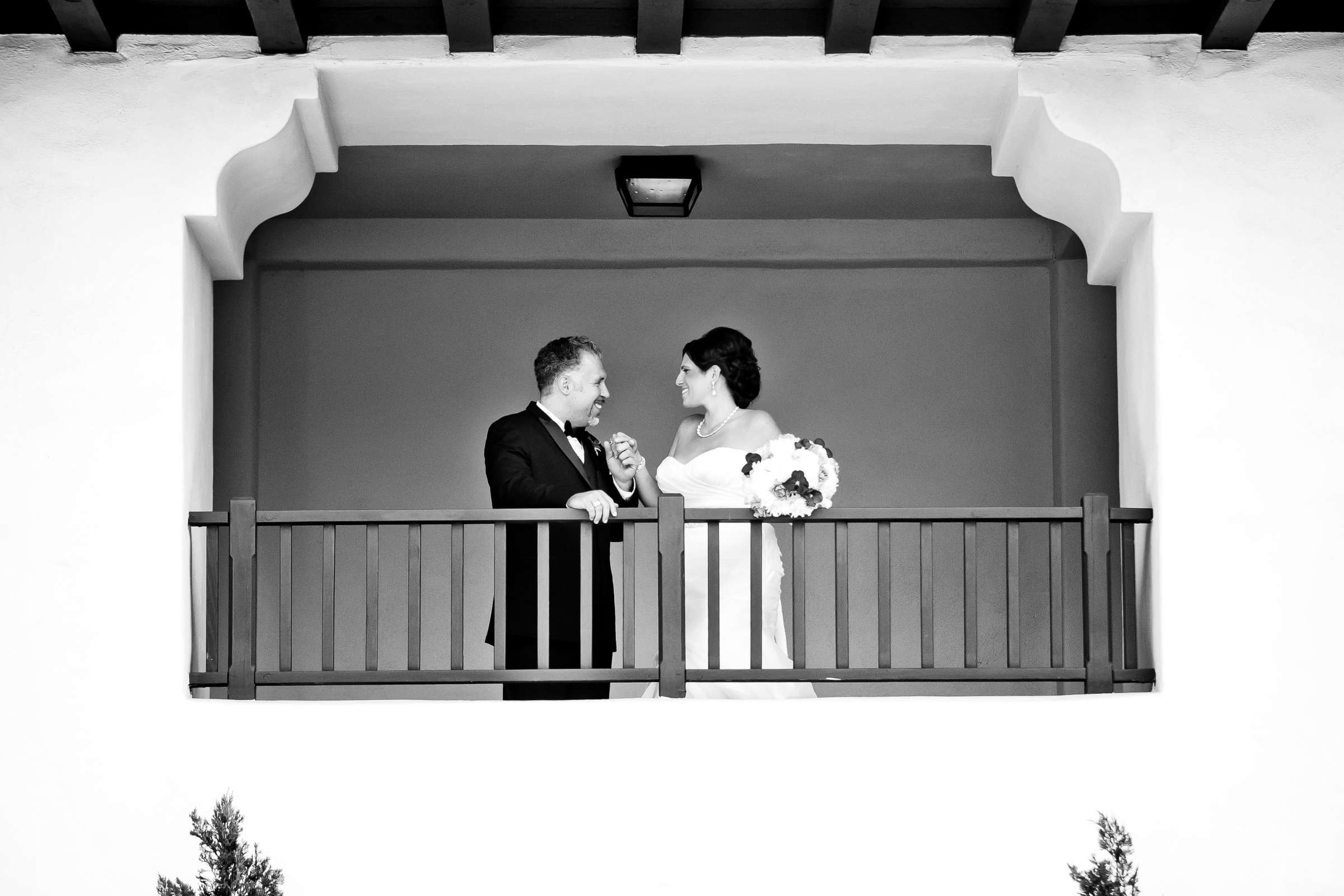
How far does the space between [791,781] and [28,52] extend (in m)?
3.90

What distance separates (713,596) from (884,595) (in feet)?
2.01

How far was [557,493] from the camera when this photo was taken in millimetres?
5730

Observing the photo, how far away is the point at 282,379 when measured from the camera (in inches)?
298

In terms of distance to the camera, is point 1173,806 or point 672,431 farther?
point 672,431

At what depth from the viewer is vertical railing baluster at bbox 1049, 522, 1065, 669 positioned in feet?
16.8

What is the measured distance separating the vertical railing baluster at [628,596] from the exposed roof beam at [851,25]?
1.95 m

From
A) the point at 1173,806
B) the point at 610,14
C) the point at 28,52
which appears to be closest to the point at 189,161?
the point at 28,52

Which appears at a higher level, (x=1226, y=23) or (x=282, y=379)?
(x=1226, y=23)

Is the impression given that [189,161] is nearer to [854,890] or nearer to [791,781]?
[791,781]

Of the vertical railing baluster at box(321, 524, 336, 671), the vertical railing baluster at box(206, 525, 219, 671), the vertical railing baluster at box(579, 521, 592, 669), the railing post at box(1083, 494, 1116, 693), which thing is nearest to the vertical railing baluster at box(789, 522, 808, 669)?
the vertical railing baluster at box(579, 521, 592, 669)

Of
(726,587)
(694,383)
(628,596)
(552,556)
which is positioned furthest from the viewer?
(694,383)

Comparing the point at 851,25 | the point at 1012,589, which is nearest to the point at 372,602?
the point at 1012,589

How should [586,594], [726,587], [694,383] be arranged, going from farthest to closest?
1. [694,383]
2. [726,587]
3. [586,594]

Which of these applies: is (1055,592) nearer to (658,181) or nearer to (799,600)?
(799,600)
